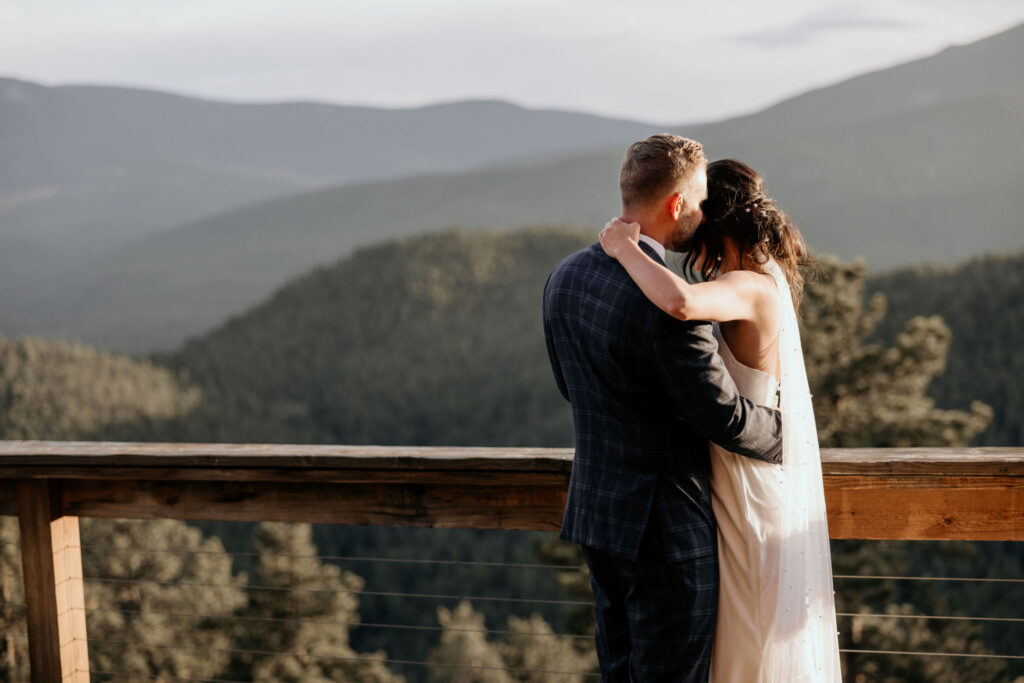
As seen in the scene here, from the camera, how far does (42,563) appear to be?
2.24 metres

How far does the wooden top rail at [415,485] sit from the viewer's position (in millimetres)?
1885

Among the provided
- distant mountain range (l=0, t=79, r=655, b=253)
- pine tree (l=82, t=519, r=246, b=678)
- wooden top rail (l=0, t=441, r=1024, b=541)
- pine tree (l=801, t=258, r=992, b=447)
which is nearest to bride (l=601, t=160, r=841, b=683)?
wooden top rail (l=0, t=441, r=1024, b=541)

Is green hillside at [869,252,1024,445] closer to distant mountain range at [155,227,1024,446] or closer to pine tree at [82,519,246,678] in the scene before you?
distant mountain range at [155,227,1024,446]

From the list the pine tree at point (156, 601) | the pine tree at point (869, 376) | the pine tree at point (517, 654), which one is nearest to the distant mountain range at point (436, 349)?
the pine tree at point (517, 654)

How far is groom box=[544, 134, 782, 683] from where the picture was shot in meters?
1.53

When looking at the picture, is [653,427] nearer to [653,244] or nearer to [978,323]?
[653,244]

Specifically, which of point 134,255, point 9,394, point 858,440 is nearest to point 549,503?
point 858,440

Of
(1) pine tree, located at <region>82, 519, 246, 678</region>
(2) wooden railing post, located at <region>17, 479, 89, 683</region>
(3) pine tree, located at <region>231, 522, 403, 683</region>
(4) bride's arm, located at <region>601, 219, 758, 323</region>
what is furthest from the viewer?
(1) pine tree, located at <region>82, 519, 246, 678</region>

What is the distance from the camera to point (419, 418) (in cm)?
5703

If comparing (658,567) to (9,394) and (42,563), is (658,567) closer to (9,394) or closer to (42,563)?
(42,563)

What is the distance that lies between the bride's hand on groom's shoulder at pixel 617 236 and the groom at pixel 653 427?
0.03 meters

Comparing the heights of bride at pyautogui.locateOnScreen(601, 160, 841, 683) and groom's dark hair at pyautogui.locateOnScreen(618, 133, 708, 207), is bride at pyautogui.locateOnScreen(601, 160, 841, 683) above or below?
below

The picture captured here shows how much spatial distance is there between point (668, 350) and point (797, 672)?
0.66 metres

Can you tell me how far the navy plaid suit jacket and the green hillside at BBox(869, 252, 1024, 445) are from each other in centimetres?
2833
